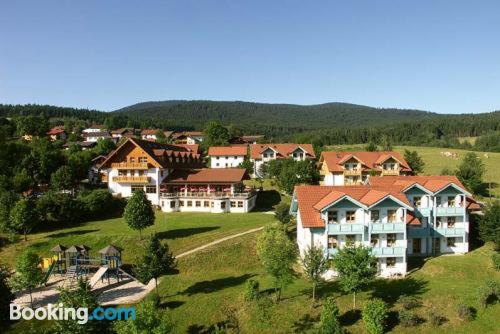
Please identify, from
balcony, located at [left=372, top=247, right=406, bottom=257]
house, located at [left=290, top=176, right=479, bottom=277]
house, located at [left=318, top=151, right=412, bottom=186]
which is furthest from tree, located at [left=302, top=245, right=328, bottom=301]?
house, located at [left=318, top=151, right=412, bottom=186]

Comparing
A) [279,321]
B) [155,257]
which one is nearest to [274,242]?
[279,321]

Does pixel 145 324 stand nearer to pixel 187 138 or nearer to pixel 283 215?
pixel 283 215

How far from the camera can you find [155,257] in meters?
32.7

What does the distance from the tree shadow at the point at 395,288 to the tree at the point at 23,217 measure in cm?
3954

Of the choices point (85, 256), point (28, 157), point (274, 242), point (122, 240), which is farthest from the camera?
point (28, 157)

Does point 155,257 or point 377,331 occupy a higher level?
point 155,257

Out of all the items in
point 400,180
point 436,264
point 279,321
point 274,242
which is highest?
point 400,180

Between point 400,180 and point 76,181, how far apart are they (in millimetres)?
53813

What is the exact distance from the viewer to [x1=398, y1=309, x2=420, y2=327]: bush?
2783 cm

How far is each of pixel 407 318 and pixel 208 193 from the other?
3563 centimetres

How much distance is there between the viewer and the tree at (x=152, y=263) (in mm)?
32469

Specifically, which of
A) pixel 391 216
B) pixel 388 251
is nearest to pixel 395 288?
pixel 388 251

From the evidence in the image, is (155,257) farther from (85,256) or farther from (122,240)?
(122,240)

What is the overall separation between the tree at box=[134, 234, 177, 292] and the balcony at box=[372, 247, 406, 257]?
18143 millimetres
